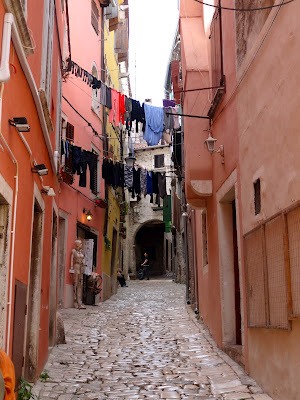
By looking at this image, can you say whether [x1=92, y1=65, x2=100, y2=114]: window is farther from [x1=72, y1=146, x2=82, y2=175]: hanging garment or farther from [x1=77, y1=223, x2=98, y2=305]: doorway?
[x1=77, y1=223, x2=98, y2=305]: doorway

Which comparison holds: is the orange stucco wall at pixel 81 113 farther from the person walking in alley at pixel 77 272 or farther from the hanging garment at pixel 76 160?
the hanging garment at pixel 76 160

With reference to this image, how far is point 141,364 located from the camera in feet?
27.2

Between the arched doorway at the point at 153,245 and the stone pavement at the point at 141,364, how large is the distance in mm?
29191

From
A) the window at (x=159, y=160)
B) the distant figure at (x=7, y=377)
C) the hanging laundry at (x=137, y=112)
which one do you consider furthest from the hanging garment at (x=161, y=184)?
the window at (x=159, y=160)

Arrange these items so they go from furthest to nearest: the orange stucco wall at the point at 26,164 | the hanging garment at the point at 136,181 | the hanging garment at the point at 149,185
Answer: the hanging garment at the point at 149,185 → the hanging garment at the point at 136,181 → the orange stucco wall at the point at 26,164

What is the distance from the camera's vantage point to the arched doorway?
43.4 m

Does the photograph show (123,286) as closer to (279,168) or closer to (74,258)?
(74,258)

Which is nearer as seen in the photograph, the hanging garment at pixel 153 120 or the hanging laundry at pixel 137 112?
the hanging laundry at pixel 137 112

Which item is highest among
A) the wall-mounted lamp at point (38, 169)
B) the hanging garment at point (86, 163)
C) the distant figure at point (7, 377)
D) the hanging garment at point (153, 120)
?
the hanging garment at point (153, 120)

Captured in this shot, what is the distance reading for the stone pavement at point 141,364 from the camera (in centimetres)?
A: 648

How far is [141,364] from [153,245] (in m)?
36.1

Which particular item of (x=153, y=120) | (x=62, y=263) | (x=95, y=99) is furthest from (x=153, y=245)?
(x=62, y=263)

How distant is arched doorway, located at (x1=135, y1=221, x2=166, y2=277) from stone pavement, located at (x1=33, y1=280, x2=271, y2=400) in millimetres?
29191

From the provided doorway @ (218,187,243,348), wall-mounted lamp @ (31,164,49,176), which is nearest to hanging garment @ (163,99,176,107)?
doorway @ (218,187,243,348)
